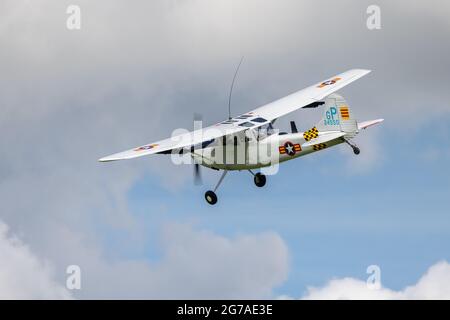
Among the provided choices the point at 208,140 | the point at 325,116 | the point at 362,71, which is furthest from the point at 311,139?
the point at 362,71

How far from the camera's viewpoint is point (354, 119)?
35.2 m

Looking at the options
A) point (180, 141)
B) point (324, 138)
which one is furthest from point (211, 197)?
point (324, 138)

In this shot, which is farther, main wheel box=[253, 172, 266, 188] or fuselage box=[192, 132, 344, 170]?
main wheel box=[253, 172, 266, 188]

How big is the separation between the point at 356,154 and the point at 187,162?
20.6 ft

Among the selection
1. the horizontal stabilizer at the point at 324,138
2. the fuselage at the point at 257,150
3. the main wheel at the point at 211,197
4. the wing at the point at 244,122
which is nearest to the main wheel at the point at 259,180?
the fuselage at the point at 257,150

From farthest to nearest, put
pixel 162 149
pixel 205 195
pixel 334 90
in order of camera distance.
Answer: pixel 334 90, pixel 205 195, pixel 162 149

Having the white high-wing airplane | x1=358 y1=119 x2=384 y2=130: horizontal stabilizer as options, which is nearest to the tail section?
the white high-wing airplane

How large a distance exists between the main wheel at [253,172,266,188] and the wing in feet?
7.18

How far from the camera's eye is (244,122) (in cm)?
3603

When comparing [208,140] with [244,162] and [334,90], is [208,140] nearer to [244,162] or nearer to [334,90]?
[244,162]

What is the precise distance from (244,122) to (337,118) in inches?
134

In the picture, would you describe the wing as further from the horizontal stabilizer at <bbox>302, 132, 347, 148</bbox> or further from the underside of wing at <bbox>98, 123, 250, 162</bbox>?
the horizontal stabilizer at <bbox>302, 132, 347, 148</bbox>

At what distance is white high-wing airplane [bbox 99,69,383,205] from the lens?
35125mm

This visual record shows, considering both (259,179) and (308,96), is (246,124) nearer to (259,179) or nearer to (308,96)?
(259,179)
